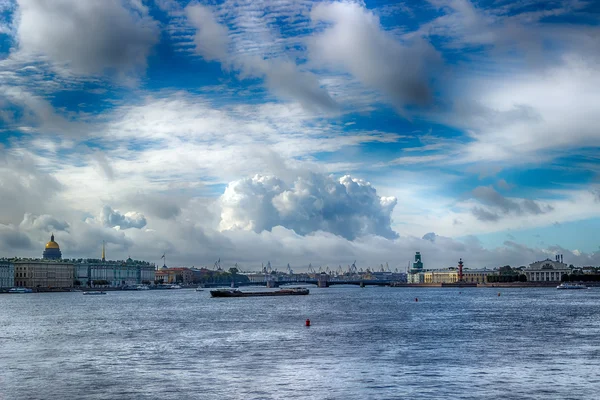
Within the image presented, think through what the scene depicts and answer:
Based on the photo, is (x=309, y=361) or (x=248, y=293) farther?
(x=248, y=293)

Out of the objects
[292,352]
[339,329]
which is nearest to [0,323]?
[339,329]

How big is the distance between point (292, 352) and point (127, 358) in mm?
8329

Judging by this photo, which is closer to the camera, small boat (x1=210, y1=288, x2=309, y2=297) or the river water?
the river water

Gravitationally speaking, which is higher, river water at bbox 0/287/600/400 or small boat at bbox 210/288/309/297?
river water at bbox 0/287/600/400

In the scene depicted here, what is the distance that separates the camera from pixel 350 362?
34531 millimetres

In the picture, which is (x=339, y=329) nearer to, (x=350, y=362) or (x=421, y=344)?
(x=421, y=344)

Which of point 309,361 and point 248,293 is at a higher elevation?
point 309,361

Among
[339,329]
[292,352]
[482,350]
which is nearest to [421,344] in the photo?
[482,350]

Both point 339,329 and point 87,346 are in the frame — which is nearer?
point 87,346

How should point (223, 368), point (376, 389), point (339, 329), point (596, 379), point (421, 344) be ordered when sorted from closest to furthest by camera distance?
point (376, 389) < point (596, 379) < point (223, 368) < point (421, 344) < point (339, 329)

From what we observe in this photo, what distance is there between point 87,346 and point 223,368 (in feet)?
46.1

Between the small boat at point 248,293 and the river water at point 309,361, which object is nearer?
the river water at point 309,361

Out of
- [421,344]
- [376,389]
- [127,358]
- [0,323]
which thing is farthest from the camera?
[0,323]

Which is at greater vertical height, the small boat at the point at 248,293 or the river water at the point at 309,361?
the river water at the point at 309,361
